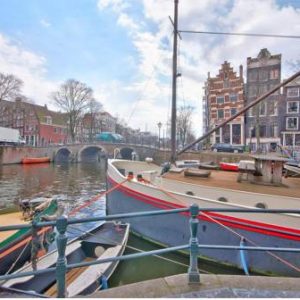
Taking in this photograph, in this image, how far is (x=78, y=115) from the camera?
61281 mm

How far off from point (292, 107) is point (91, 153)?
4081cm

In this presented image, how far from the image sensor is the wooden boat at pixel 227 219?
Answer: 618cm

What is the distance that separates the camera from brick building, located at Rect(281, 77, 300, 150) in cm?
3638

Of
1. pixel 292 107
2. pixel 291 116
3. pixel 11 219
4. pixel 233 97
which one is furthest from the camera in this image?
pixel 233 97

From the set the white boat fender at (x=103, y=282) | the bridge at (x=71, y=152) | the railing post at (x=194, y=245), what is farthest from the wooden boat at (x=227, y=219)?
the bridge at (x=71, y=152)

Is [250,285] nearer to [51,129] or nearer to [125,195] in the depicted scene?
[125,195]

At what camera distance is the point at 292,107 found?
36.8m

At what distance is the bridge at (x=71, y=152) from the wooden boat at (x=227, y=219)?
36.8 meters

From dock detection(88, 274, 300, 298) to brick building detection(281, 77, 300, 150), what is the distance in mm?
37418

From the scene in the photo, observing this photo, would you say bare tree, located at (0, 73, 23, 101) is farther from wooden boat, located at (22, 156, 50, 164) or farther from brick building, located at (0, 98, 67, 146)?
wooden boat, located at (22, 156, 50, 164)

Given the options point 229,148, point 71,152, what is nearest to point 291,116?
point 229,148

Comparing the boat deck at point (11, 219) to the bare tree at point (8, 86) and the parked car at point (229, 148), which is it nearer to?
the parked car at point (229, 148)

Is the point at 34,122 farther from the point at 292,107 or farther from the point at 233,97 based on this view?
the point at 292,107

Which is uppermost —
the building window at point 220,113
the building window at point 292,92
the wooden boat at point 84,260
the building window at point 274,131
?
the building window at point 292,92
